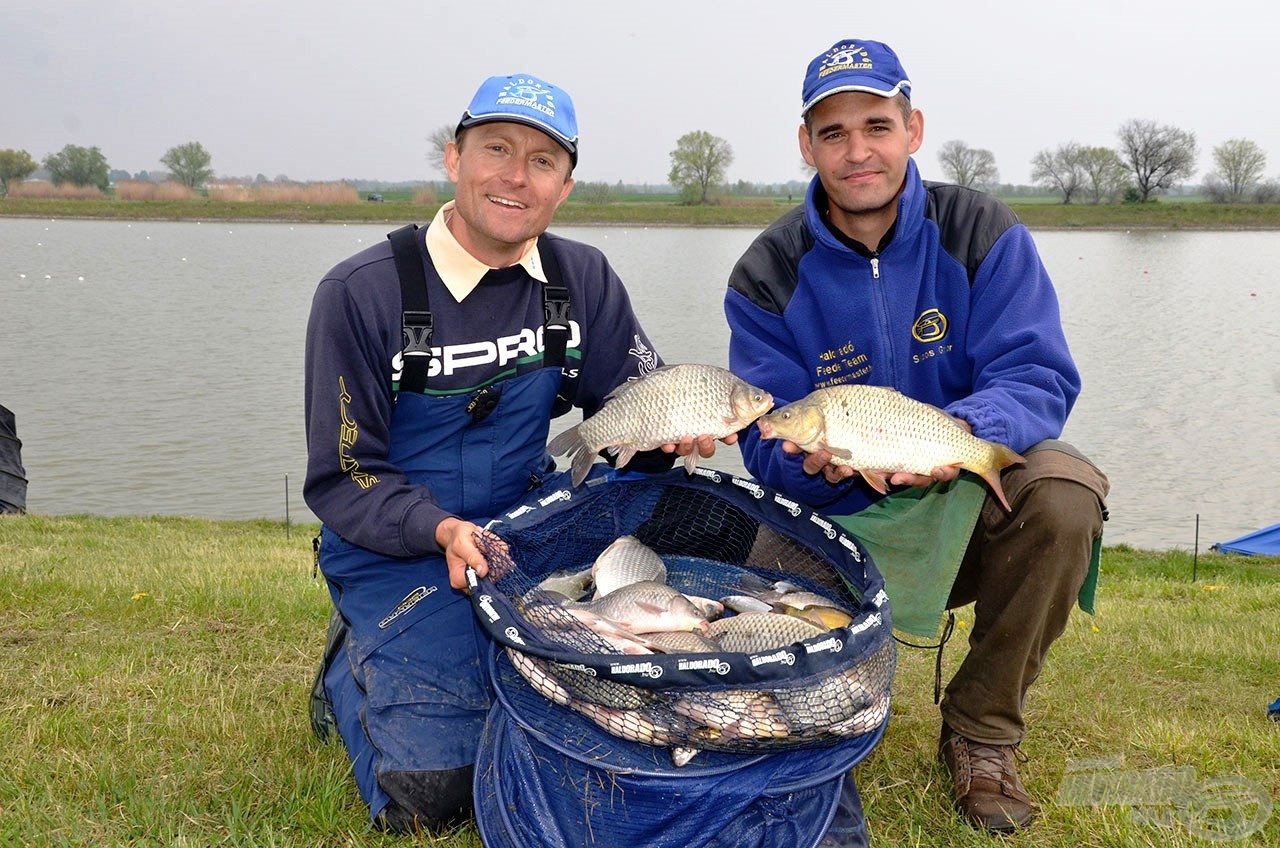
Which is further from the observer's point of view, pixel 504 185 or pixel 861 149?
pixel 861 149

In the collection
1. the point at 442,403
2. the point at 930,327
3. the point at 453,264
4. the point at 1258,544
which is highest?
the point at 453,264

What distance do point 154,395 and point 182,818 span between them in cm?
1476

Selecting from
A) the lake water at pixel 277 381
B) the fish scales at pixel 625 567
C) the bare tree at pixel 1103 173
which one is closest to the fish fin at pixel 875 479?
the fish scales at pixel 625 567

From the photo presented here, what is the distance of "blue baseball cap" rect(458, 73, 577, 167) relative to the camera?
3242 mm

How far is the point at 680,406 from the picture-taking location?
3.01m

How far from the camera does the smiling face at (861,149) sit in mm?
3463

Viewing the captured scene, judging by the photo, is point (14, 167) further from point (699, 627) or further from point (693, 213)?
point (699, 627)

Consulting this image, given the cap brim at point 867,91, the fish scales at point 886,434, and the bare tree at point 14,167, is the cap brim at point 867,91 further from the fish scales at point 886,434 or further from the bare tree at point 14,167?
the bare tree at point 14,167

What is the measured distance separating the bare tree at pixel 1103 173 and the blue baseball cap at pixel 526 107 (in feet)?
277

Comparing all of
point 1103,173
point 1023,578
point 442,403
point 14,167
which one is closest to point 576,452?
point 442,403

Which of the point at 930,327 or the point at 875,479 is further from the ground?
the point at 930,327

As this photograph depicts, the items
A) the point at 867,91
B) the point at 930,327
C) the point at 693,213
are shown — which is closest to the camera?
→ the point at 867,91

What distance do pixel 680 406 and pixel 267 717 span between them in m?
1.68

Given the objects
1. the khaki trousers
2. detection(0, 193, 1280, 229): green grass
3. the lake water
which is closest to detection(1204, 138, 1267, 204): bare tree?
detection(0, 193, 1280, 229): green grass
